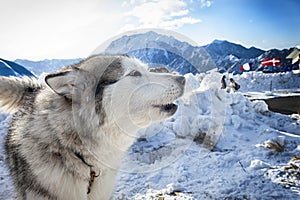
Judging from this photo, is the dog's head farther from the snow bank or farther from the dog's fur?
the snow bank

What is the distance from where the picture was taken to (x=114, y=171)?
2.96 m

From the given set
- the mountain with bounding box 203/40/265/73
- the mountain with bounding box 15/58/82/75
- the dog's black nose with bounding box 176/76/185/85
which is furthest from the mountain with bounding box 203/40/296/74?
the dog's black nose with bounding box 176/76/185/85

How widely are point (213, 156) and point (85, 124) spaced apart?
3451mm

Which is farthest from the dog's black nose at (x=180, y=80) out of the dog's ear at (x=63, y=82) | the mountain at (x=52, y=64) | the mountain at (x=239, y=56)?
the mountain at (x=239, y=56)

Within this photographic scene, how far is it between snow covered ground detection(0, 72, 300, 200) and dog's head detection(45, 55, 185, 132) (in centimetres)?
175

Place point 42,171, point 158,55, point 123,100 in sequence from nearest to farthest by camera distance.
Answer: point 42,171
point 123,100
point 158,55

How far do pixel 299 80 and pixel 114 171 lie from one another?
24512mm

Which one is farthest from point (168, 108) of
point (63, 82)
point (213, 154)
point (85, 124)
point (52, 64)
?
point (52, 64)

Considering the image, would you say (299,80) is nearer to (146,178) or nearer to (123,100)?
(146,178)

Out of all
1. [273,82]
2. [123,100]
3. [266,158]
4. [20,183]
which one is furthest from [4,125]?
[273,82]

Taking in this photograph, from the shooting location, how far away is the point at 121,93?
2.77m

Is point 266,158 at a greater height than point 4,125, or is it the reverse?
point 4,125

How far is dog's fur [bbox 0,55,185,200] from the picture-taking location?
254 cm

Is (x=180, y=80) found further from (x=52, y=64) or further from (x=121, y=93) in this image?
(x=52, y=64)
